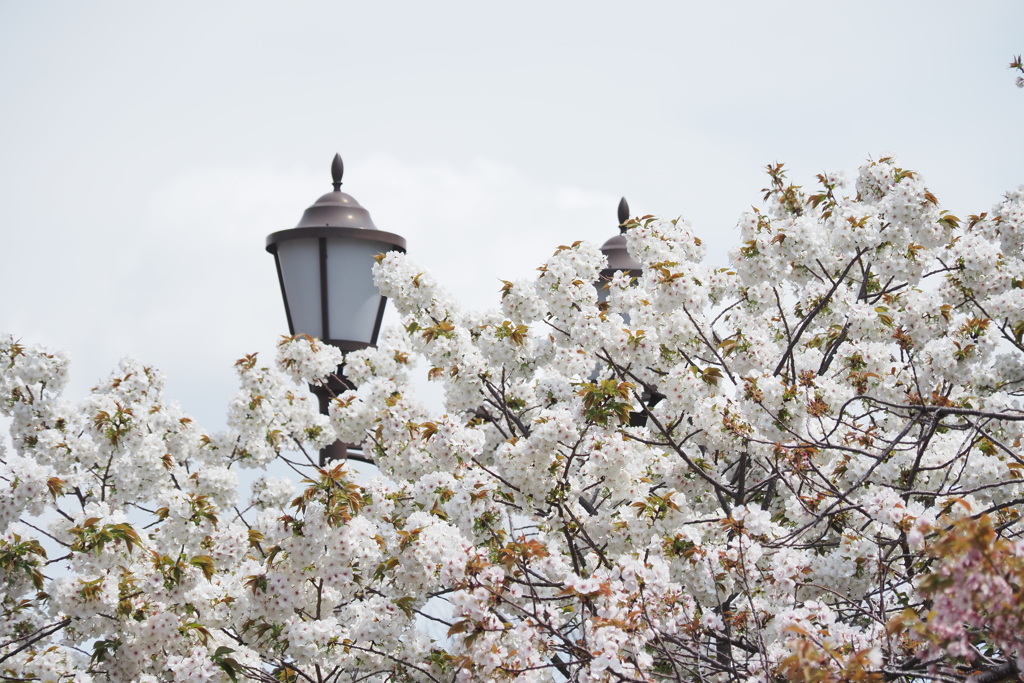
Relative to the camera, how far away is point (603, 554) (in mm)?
5930

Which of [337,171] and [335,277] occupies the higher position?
[337,171]

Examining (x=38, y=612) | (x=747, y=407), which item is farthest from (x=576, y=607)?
(x=38, y=612)

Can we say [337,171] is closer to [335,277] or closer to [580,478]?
[335,277]

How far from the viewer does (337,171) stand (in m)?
8.46

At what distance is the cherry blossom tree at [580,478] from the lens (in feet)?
16.0

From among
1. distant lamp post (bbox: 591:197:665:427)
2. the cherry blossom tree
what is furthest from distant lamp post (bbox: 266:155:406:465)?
distant lamp post (bbox: 591:197:665:427)

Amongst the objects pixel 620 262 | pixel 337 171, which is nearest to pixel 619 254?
pixel 620 262

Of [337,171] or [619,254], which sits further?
[619,254]

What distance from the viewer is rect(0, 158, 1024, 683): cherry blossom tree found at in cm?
488

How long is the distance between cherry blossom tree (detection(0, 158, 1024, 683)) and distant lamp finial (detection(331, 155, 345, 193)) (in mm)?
1291

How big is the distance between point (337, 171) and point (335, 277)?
1.26m

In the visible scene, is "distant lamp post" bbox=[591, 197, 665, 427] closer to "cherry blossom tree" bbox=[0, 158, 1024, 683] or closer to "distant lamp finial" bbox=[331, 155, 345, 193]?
"cherry blossom tree" bbox=[0, 158, 1024, 683]

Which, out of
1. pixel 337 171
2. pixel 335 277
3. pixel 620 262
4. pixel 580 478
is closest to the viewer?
pixel 580 478

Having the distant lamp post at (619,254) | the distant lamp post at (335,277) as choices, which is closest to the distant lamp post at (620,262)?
the distant lamp post at (619,254)
